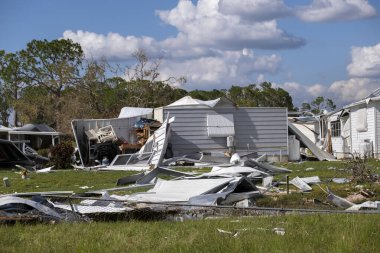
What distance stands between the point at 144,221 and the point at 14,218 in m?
1.84

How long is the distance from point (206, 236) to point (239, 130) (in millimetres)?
21379

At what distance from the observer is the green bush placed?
23188 millimetres

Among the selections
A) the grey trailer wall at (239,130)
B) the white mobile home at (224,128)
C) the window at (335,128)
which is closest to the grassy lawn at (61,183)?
the grey trailer wall at (239,130)

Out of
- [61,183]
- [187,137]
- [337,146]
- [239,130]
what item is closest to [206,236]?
[61,183]

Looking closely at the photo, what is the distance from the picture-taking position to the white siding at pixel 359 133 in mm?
26719

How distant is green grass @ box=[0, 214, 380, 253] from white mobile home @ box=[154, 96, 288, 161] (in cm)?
1879

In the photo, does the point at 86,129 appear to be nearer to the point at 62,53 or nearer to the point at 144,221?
the point at 144,221

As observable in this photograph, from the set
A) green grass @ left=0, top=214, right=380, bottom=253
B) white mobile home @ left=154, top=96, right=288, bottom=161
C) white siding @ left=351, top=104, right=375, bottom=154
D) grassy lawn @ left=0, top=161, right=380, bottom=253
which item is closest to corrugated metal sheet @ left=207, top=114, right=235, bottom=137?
white mobile home @ left=154, top=96, right=288, bottom=161

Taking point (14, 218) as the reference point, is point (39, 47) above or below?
above

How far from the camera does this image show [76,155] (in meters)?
27.0

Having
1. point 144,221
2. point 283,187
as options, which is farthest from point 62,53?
point 144,221

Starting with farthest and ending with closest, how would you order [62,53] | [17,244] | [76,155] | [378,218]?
[62,53] < [76,155] < [378,218] < [17,244]

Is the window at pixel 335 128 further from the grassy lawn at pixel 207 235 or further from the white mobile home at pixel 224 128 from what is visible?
the grassy lawn at pixel 207 235

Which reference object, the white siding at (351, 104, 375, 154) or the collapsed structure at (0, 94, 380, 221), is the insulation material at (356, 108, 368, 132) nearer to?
the white siding at (351, 104, 375, 154)
